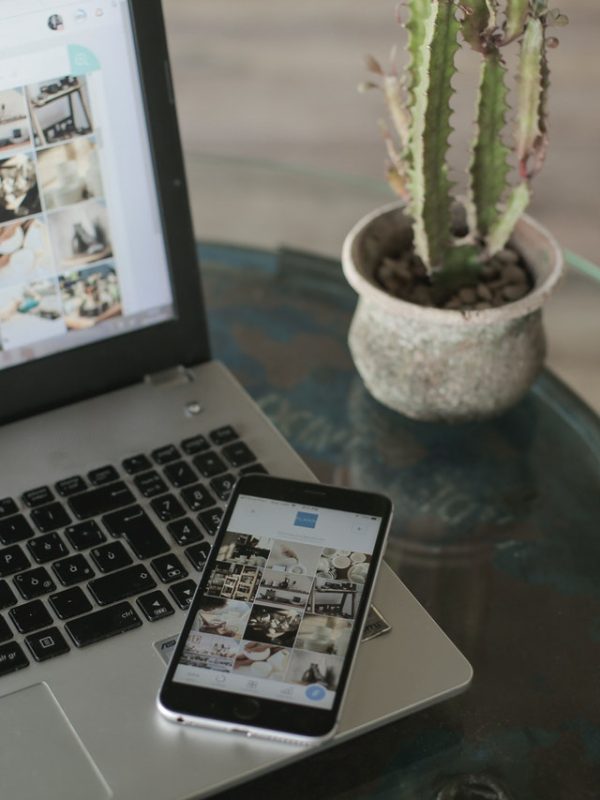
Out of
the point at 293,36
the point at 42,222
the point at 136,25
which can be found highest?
the point at 136,25

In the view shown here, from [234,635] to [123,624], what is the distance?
2.8 inches

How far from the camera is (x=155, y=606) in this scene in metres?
0.68

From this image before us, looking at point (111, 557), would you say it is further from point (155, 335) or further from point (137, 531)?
point (155, 335)

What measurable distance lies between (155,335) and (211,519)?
0.17 metres

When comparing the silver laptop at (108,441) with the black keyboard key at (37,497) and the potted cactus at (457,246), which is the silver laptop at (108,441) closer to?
the black keyboard key at (37,497)

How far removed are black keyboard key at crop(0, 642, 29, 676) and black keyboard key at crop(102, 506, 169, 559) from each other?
96mm

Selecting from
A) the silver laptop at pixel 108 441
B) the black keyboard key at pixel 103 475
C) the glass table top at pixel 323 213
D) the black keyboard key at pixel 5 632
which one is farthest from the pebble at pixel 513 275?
the black keyboard key at pixel 5 632

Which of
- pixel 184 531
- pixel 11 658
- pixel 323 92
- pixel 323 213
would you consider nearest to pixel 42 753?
pixel 11 658

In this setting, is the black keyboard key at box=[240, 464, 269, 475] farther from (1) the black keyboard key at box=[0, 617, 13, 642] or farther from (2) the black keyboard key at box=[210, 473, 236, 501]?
(1) the black keyboard key at box=[0, 617, 13, 642]

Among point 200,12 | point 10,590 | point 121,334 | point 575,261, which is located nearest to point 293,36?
point 200,12

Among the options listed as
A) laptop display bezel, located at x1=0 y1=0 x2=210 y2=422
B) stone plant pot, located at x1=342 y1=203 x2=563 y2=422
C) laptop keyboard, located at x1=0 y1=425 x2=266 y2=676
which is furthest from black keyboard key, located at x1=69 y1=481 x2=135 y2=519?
stone plant pot, located at x1=342 y1=203 x2=563 y2=422

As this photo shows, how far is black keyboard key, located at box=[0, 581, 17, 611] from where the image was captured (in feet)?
2.23

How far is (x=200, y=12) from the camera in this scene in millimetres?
2436

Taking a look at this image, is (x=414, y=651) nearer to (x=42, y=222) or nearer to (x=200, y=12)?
(x=42, y=222)
